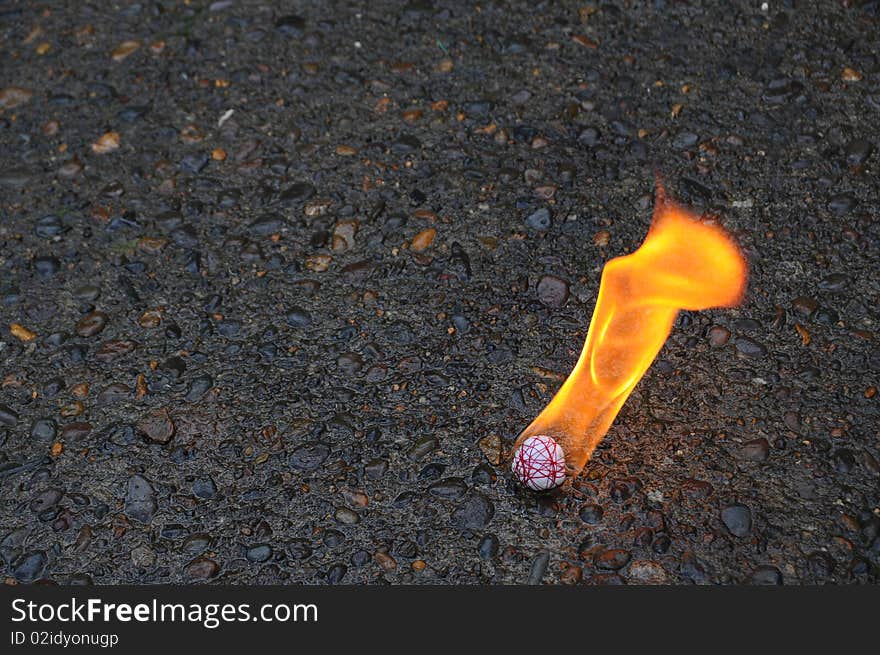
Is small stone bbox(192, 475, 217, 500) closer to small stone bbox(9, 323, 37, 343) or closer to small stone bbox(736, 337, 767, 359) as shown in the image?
small stone bbox(9, 323, 37, 343)

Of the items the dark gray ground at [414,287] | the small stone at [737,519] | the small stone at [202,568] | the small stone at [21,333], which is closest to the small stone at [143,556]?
the dark gray ground at [414,287]

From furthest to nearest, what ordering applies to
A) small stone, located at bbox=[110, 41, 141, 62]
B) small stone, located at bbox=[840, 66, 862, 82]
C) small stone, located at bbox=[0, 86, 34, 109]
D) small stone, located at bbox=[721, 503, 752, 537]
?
small stone, located at bbox=[110, 41, 141, 62]
small stone, located at bbox=[0, 86, 34, 109]
small stone, located at bbox=[840, 66, 862, 82]
small stone, located at bbox=[721, 503, 752, 537]

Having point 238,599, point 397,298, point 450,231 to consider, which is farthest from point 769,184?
point 238,599

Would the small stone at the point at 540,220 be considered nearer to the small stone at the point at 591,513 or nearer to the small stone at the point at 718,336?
the small stone at the point at 718,336

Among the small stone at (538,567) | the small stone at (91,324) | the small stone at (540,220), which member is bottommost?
the small stone at (91,324)

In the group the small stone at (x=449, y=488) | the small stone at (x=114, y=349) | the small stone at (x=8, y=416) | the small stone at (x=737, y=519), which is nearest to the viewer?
the small stone at (x=737, y=519)

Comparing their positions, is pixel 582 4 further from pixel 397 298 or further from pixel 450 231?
pixel 397 298

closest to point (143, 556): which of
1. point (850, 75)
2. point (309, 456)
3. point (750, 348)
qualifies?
point (309, 456)

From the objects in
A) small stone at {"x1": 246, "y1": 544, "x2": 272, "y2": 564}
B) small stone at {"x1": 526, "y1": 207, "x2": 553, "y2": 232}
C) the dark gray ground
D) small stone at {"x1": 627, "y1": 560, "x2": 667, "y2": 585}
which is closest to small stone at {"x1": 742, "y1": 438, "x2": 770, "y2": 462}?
the dark gray ground
